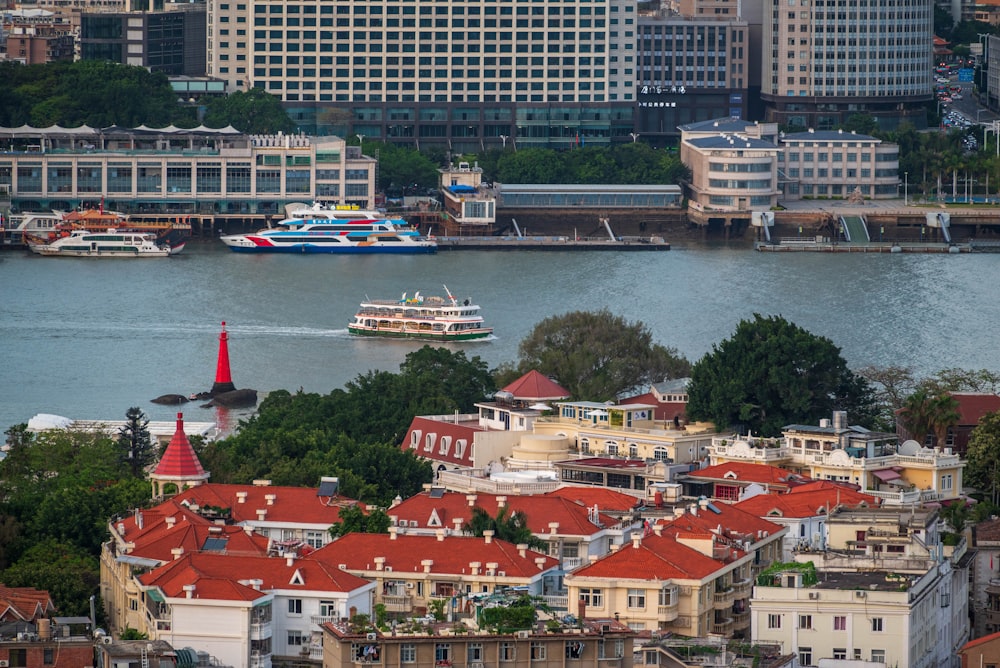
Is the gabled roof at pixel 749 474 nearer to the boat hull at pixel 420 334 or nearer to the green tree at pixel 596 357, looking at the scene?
the green tree at pixel 596 357

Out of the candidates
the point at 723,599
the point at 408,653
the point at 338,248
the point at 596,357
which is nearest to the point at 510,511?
the point at 723,599

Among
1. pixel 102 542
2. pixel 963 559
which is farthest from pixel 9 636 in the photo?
pixel 963 559

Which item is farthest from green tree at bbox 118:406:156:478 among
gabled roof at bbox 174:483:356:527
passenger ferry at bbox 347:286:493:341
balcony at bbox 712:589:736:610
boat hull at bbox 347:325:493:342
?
passenger ferry at bbox 347:286:493:341

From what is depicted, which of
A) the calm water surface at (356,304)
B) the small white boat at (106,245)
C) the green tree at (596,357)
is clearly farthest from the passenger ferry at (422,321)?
the small white boat at (106,245)

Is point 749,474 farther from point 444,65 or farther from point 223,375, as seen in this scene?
point 444,65

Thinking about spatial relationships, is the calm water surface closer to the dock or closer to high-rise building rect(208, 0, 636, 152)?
the dock
